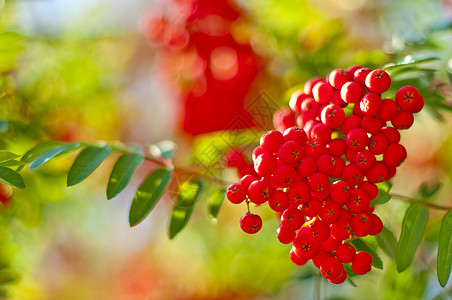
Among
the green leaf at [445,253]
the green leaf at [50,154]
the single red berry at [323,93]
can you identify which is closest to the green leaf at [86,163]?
the green leaf at [50,154]

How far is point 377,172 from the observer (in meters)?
0.53

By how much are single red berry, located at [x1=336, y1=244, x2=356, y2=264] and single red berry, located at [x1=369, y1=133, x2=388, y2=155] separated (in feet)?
0.33

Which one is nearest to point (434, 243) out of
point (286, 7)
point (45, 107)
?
point (286, 7)

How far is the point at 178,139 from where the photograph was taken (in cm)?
137

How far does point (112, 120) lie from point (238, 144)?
56 cm

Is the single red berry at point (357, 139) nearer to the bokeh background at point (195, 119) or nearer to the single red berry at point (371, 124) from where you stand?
the single red berry at point (371, 124)

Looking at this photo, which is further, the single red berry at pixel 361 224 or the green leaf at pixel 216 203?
the green leaf at pixel 216 203

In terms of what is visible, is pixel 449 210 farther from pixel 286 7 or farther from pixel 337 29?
pixel 286 7

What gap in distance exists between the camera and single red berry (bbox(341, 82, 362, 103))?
1.77 ft

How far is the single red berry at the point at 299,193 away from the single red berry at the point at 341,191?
26 millimetres

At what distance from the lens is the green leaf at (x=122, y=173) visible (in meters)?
0.61

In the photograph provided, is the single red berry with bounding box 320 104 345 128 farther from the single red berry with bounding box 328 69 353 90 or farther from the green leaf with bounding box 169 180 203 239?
the green leaf with bounding box 169 180 203 239

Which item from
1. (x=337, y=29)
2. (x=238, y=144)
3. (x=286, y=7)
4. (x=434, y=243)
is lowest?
(x=434, y=243)

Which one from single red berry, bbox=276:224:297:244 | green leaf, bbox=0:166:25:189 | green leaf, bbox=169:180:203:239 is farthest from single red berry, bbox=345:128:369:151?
green leaf, bbox=0:166:25:189
